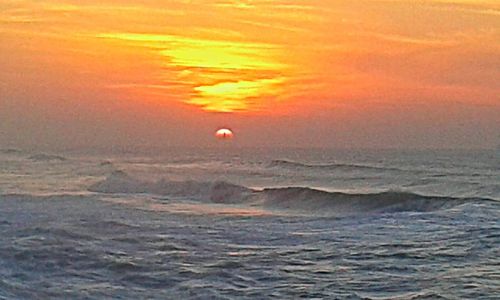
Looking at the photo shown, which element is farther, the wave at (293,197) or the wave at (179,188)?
the wave at (179,188)

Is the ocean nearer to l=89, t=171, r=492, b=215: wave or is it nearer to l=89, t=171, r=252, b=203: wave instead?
l=89, t=171, r=492, b=215: wave

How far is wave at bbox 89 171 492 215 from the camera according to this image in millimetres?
25422

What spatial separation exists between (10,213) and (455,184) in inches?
751

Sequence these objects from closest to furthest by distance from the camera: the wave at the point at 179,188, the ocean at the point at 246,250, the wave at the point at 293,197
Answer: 1. the ocean at the point at 246,250
2. the wave at the point at 293,197
3. the wave at the point at 179,188

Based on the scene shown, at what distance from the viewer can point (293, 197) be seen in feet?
97.6

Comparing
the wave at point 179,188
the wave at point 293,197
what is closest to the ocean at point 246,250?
the wave at point 293,197

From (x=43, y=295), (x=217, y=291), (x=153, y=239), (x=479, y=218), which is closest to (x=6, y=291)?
(x=43, y=295)

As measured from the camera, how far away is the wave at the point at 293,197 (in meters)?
25.4

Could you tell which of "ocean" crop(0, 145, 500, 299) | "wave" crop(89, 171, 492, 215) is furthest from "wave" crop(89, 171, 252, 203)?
"ocean" crop(0, 145, 500, 299)

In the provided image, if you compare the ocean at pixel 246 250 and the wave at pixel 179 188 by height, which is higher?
the wave at pixel 179 188

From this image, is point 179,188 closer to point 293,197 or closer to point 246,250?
point 293,197

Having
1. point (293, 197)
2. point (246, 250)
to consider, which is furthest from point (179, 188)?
point (246, 250)

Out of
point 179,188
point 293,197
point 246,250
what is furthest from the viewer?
point 179,188

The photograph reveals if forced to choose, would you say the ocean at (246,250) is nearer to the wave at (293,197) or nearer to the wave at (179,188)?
the wave at (293,197)
